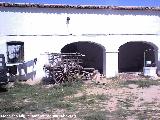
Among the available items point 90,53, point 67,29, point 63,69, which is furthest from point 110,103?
point 90,53

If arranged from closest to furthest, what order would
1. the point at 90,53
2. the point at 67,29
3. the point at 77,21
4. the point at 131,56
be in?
1. the point at 67,29
2. the point at 77,21
3. the point at 90,53
4. the point at 131,56

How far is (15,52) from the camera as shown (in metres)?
19.5

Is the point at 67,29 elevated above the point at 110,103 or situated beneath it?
elevated above

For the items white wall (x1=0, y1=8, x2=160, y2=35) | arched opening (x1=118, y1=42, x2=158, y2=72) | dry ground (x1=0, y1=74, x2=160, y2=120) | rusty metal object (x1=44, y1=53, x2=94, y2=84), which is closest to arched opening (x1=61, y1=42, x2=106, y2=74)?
arched opening (x1=118, y1=42, x2=158, y2=72)

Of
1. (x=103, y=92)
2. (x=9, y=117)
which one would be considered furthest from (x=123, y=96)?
(x=9, y=117)

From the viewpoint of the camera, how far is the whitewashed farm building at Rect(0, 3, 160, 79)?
63.2ft

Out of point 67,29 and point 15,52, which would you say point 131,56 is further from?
point 15,52

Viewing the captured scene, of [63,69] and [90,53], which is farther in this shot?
[90,53]

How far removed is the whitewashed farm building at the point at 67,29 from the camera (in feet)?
63.2

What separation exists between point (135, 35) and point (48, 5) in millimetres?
5933

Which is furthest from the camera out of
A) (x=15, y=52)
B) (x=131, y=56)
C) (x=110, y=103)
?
(x=131, y=56)

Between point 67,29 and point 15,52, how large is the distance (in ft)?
11.4

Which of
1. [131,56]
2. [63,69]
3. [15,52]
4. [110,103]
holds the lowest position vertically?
[110,103]

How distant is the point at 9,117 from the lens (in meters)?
10.4
